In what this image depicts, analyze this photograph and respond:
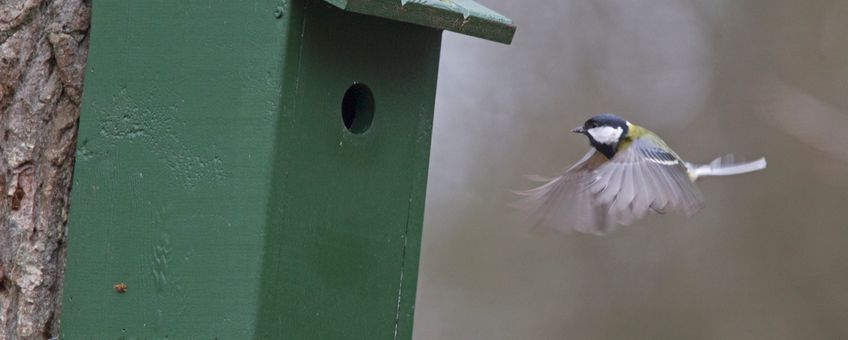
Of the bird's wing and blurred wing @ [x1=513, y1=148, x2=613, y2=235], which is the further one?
blurred wing @ [x1=513, y1=148, x2=613, y2=235]

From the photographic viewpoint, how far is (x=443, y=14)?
2.84 metres

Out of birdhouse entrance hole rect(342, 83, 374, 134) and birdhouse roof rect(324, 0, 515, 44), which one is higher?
birdhouse roof rect(324, 0, 515, 44)

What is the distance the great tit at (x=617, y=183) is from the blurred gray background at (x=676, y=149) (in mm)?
3024

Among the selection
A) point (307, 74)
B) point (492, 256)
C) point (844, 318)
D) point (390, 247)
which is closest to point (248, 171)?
point (307, 74)

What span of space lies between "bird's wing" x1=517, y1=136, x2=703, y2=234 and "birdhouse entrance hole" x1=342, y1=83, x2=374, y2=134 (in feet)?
3.42

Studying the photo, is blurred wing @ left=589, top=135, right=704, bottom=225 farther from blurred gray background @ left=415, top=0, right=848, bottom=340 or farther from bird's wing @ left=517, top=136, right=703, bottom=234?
blurred gray background @ left=415, top=0, right=848, bottom=340

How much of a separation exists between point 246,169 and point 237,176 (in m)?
0.03

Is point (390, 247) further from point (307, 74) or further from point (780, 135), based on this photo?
point (780, 135)

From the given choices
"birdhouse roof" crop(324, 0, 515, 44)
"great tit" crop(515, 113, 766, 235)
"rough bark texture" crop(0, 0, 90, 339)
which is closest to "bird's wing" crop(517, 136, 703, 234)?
"great tit" crop(515, 113, 766, 235)

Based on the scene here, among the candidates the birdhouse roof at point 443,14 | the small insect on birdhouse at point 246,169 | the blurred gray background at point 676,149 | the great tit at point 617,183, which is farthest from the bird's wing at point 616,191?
the blurred gray background at point 676,149

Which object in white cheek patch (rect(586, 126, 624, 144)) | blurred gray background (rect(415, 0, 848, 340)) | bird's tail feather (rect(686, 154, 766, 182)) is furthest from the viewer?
blurred gray background (rect(415, 0, 848, 340))

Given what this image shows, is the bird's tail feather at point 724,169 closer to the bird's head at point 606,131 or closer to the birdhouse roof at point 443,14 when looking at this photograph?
the bird's head at point 606,131

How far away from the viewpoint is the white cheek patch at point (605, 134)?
3.95m

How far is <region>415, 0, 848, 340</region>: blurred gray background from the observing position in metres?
7.18
